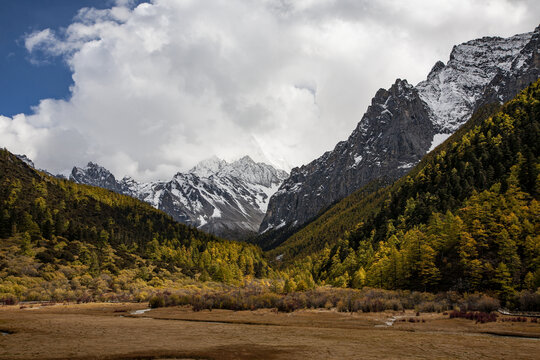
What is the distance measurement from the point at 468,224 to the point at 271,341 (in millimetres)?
63317

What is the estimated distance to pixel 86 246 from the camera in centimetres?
11650

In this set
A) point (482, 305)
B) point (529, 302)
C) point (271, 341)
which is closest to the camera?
point (271, 341)

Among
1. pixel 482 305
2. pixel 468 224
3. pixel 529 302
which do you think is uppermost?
pixel 468 224

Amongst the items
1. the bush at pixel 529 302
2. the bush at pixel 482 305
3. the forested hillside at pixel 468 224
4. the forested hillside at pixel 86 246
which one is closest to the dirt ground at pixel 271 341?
the bush at pixel 482 305

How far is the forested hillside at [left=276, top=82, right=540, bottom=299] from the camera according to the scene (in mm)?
62094

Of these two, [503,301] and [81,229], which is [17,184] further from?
[503,301]

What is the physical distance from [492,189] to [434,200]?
65.3 feet

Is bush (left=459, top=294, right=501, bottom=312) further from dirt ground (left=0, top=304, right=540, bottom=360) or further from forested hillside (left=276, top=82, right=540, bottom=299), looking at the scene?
dirt ground (left=0, top=304, right=540, bottom=360)

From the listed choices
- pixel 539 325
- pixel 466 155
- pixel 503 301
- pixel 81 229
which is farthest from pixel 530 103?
pixel 81 229

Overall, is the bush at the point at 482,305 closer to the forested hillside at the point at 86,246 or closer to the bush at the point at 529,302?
the bush at the point at 529,302

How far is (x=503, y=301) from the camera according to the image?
5350cm

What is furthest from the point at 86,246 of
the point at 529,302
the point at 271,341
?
the point at 529,302

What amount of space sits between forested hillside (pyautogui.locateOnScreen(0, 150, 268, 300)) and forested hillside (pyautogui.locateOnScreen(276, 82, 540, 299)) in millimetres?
49115

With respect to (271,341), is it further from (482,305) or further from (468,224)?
(468,224)
